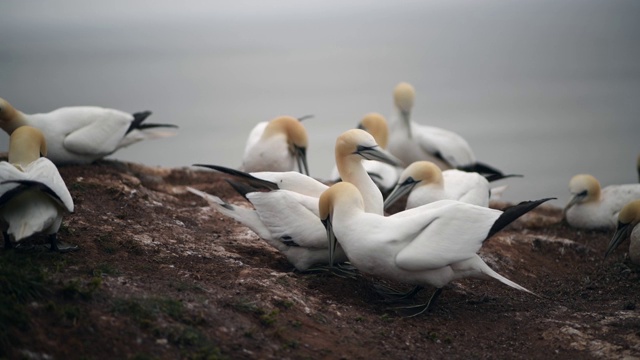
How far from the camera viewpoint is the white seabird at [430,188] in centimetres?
802

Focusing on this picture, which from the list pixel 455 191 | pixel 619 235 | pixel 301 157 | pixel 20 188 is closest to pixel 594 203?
pixel 619 235

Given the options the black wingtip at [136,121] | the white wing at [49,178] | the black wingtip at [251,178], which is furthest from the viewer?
the black wingtip at [136,121]

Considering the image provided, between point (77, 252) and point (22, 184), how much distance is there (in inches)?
27.2

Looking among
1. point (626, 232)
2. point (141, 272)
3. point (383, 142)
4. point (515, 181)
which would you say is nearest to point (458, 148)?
point (383, 142)

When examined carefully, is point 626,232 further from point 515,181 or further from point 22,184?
point 515,181

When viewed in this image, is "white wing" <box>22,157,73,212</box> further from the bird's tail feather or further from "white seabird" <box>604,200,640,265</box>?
"white seabird" <box>604,200,640,265</box>

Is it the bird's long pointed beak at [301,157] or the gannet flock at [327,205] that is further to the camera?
the bird's long pointed beak at [301,157]

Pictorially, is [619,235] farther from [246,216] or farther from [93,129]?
[93,129]

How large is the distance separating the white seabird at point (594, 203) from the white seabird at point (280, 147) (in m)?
2.84

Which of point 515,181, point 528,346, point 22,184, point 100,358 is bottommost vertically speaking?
point 515,181

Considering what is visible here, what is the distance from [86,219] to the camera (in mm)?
6598

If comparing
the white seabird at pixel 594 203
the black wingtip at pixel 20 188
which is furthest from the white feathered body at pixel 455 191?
the black wingtip at pixel 20 188

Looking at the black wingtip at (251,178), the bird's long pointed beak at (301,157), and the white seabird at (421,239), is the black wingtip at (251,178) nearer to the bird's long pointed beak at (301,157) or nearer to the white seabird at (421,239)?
the white seabird at (421,239)

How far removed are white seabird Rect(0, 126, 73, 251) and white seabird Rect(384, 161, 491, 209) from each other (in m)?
3.07
